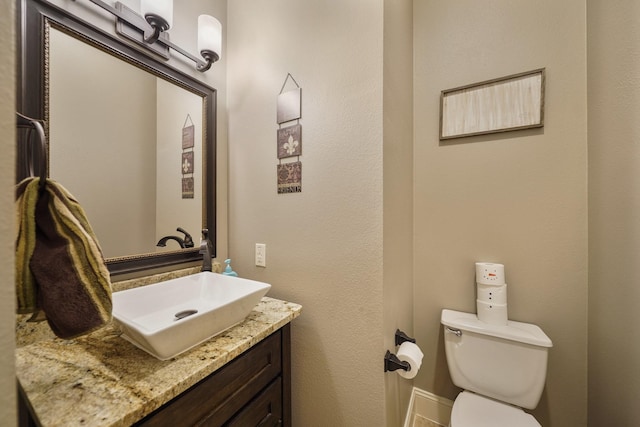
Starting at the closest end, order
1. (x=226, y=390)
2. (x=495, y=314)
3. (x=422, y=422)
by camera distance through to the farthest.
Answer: (x=226, y=390)
(x=495, y=314)
(x=422, y=422)

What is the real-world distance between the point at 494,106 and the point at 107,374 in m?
2.03

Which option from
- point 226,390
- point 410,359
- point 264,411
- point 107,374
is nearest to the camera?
point 107,374

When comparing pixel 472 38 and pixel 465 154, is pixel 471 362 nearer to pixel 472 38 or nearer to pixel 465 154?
pixel 465 154

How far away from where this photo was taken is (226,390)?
2.45ft

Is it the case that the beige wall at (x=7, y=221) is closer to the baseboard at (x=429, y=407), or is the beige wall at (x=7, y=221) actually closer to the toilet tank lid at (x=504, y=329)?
the toilet tank lid at (x=504, y=329)

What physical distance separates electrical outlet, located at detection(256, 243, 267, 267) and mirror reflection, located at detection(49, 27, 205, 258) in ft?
1.09

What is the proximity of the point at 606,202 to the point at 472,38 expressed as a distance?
3.73 feet

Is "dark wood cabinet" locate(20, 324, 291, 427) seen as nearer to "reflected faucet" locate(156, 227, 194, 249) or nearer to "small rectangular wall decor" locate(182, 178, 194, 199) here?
"reflected faucet" locate(156, 227, 194, 249)

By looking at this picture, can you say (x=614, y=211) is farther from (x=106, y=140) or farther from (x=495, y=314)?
(x=106, y=140)

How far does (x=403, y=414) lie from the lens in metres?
1.31

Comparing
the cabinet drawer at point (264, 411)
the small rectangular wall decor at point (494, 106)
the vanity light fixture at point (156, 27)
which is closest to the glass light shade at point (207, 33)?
the vanity light fixture at point (156, 27)

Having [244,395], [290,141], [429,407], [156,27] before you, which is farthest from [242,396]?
[156,27]

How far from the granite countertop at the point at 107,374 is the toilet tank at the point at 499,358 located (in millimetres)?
1084

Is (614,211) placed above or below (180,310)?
above
